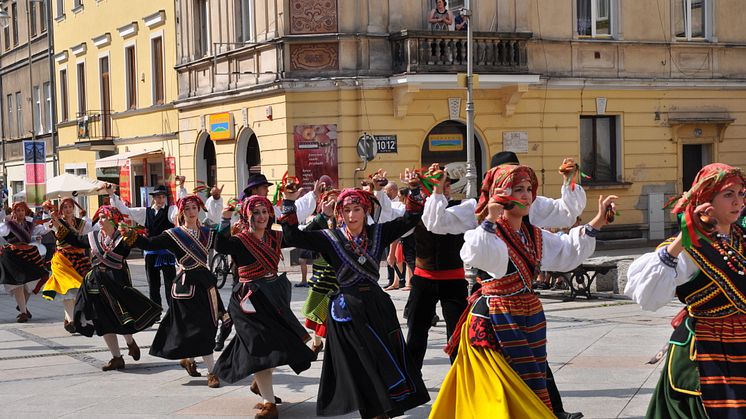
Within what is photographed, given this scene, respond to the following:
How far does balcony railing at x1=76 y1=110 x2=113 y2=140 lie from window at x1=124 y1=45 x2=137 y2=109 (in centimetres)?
212

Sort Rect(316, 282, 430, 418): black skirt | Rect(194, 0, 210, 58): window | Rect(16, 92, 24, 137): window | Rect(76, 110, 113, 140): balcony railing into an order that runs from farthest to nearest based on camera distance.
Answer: Rect(16, 92, 24, 137): window → Rect(76, 110, 113, 140): balcony railing → Rect(194, 0, 210, 58): window → Rect(316, 282, 430, 418): black skirt

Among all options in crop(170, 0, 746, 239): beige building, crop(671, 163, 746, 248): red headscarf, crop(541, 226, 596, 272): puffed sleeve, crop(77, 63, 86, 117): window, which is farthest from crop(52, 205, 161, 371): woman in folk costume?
crop(77, 63, 86, 117): window

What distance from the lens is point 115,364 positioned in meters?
11.0

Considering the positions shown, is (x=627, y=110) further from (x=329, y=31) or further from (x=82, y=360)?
(x=82, y=360)

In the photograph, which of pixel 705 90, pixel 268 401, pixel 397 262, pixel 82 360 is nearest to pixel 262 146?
pixel 397 262

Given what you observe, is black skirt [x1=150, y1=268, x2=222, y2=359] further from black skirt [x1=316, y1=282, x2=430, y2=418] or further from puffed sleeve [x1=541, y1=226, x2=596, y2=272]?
puffed sleeve [x1=541, y1=226, x2=596, y2=272]

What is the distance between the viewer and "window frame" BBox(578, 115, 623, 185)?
2622 centimetres

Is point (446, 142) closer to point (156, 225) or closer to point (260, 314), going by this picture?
point (156, 225)

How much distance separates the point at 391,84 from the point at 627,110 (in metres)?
6.24

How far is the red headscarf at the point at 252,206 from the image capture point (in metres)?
9.05

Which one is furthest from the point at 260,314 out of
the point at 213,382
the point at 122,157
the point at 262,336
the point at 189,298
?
the point at 122,157

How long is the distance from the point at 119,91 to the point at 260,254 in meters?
27.0

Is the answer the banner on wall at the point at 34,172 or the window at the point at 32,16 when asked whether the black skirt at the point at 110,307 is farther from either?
the window at the point at 32,16

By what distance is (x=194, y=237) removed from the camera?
10383 mm
